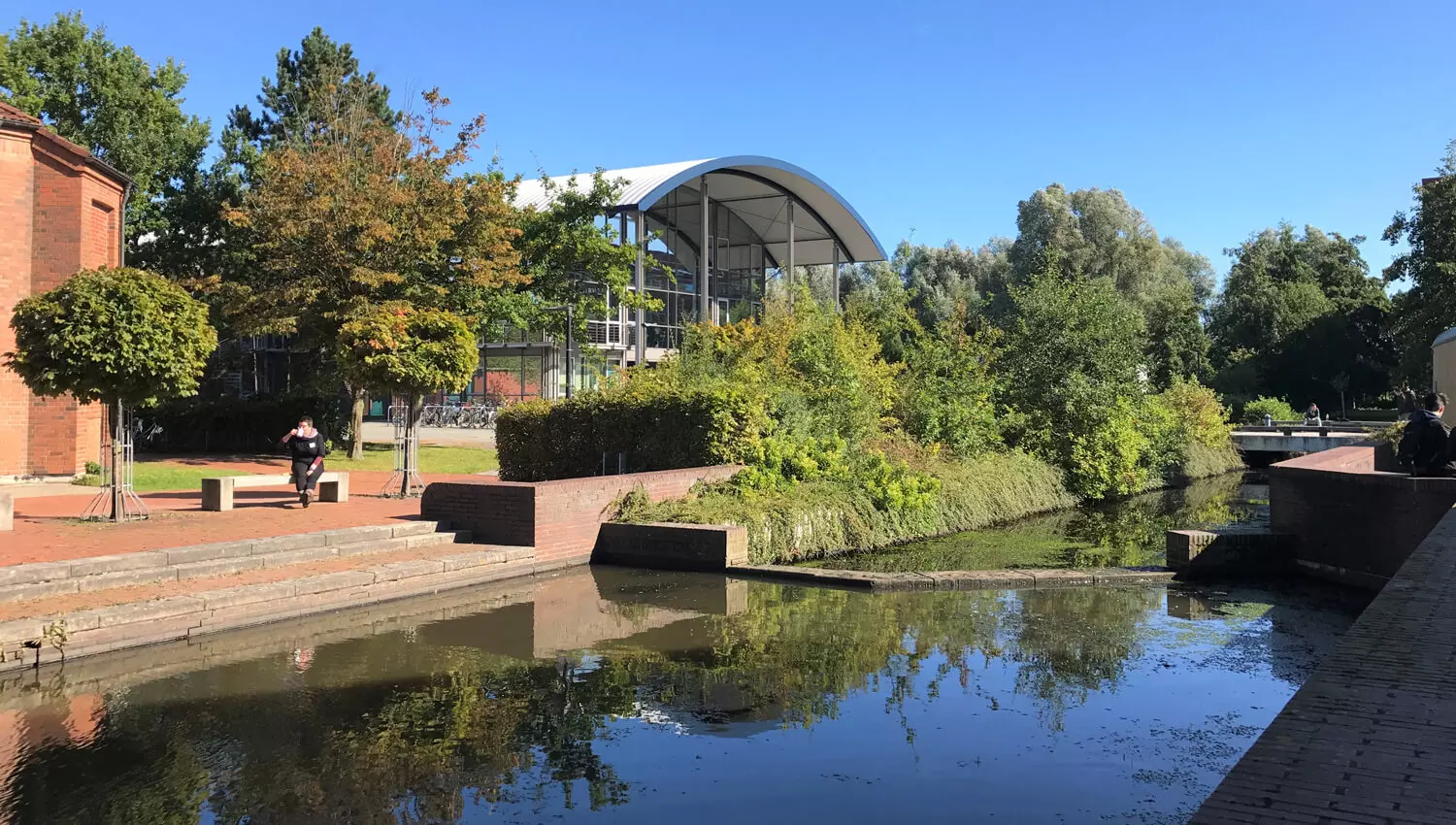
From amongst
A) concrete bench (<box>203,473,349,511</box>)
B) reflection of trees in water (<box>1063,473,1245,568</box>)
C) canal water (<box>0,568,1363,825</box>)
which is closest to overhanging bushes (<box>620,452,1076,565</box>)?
reflection of trees in water (<box>1063,473,1245,568</box>)

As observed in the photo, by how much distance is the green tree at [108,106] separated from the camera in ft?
101

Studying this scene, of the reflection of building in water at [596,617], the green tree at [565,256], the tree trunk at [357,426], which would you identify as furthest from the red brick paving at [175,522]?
the green tree at [565,256]

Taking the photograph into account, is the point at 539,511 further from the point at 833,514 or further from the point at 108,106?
the point at 108,106

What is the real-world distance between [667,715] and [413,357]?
11316 mm

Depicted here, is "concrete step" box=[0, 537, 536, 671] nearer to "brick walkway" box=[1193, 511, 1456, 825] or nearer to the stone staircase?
the stone staircase

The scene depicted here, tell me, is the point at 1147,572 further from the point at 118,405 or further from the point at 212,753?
the point at 118,405

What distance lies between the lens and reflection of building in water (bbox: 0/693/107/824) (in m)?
5.85

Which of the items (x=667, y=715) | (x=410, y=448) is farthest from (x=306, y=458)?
(x=667, y=715)

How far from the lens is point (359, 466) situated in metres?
23.9

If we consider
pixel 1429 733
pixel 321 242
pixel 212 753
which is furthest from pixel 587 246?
pixel 1429 733

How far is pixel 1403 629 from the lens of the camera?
612cm

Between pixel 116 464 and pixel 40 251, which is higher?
pixel 40 251

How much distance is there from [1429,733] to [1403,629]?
2010 millimetres

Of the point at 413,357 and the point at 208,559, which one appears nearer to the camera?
the point at 208,559
